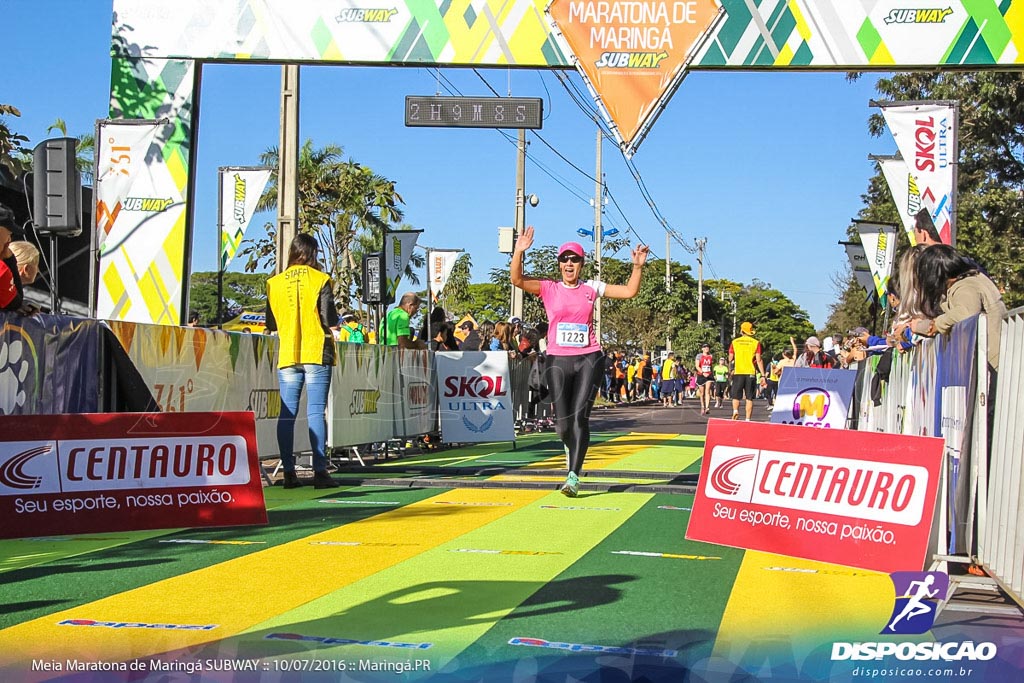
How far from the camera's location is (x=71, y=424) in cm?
670

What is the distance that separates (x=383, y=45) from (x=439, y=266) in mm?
10653

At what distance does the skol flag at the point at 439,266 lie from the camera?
21.3 m

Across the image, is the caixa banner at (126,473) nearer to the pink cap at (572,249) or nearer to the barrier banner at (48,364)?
the barrier banner at (48,364)

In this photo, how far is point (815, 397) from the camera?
15484mm

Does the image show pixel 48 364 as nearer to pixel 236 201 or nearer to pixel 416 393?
pixel 416 393

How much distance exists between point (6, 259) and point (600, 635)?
514 cm

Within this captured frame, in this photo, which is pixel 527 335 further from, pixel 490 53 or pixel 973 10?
pixel 973 10

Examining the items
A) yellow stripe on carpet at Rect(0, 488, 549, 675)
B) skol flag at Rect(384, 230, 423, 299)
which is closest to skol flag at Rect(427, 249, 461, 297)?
skol flag at Rect(384, 230, 423, 299)

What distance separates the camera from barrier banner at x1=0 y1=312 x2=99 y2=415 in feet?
24.6

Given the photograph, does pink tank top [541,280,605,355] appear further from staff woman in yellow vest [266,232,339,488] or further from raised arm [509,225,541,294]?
staff woman in yellow vest [266,232,339,488]

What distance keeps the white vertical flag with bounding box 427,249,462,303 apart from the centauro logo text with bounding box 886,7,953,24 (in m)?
11.7

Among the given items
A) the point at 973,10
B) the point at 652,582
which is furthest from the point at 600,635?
the point at 973,10

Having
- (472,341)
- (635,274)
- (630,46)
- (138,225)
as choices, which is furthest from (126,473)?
(472,341)

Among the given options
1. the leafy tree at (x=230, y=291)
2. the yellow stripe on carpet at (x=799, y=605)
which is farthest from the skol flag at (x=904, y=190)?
the leafy tree at (x=230, y=291)
